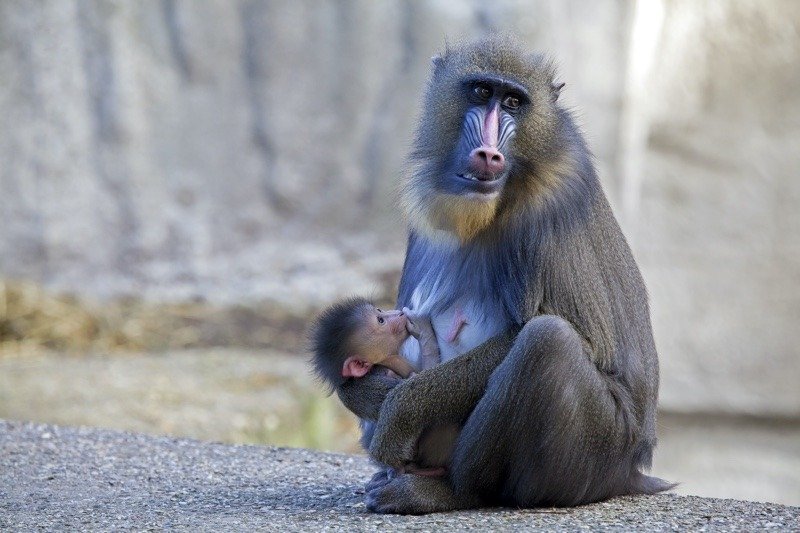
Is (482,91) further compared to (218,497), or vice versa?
(218,497)

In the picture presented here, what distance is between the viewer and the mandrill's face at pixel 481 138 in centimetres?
445

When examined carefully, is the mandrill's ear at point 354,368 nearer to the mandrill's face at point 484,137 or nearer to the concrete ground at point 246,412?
the mandrill's face at point 484,137

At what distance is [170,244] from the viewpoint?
9.87 metres

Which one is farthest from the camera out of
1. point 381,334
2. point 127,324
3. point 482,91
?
point 127,324

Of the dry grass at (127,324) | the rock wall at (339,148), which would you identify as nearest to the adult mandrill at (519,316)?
the rock wall at (339,148)

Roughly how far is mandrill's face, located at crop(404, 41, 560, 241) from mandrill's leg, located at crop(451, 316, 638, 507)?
492mm

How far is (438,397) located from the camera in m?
4.43

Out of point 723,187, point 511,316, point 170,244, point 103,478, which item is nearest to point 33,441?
point 103,478

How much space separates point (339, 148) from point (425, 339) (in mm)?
5281

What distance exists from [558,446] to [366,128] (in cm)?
592

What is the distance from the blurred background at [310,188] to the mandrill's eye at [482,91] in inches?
172

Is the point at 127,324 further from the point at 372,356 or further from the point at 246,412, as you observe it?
the point at 372,356

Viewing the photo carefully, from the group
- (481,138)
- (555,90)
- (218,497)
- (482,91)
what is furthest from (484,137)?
(218,497)

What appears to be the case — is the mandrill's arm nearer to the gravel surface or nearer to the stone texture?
the gravel surface
